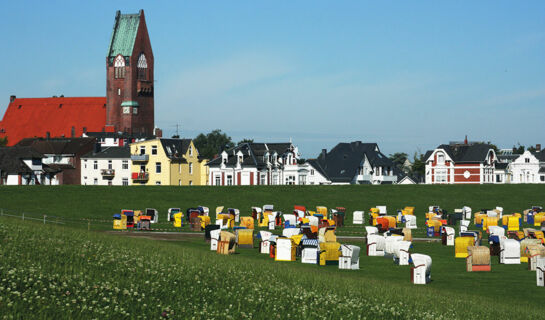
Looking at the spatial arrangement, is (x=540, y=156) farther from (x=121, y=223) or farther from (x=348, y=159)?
(x=121, y=223)

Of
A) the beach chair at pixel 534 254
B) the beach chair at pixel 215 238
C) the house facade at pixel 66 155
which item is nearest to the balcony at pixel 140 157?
the house facade at pixel 66 155

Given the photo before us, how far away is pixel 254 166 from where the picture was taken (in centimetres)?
13125

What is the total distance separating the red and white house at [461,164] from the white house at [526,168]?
20323 mm

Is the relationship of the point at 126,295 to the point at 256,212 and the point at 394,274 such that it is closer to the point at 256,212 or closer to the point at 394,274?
the point at 394,274

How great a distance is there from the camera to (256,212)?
2926 inches

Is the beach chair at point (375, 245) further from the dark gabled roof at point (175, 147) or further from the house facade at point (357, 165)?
the house facade at point (357, 165)

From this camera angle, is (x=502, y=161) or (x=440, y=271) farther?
(x=502, y=161)

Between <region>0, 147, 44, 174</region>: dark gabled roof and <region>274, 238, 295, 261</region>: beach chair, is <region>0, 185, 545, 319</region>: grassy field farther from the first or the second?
<region>0, 147, 44, 174</region>: dark gabled roof

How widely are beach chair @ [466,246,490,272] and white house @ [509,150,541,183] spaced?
131915 millimetres

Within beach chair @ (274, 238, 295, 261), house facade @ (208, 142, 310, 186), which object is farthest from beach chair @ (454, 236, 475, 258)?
house facade @ (208, 142, 310, 186)

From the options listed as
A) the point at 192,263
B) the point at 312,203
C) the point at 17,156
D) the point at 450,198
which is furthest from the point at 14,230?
the point at 17,156

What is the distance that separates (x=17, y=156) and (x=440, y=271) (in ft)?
318

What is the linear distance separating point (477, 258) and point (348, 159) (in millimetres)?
107378

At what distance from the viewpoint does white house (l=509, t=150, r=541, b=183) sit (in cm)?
16612
